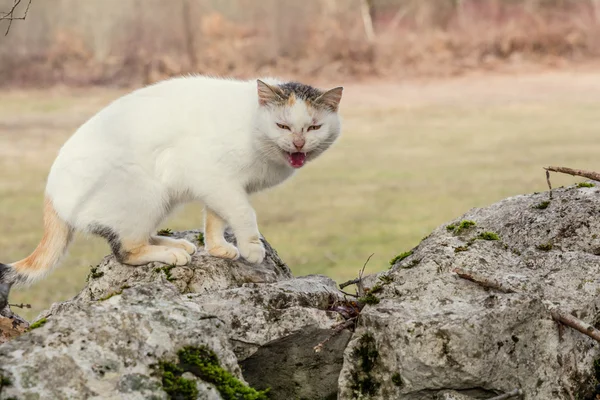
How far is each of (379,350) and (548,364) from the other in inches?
28.1

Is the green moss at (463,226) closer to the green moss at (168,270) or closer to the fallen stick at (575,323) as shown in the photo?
the fallen stick at (575,323)

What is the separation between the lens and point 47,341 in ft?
8.93

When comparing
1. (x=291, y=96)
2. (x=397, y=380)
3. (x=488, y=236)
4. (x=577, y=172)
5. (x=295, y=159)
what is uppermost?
(x=291, y=96)

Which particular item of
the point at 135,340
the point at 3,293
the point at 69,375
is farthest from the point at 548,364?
the point at 3,293

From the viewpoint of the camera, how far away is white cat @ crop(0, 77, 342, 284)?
4547 mm

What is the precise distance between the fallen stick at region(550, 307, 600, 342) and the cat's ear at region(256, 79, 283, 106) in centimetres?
204

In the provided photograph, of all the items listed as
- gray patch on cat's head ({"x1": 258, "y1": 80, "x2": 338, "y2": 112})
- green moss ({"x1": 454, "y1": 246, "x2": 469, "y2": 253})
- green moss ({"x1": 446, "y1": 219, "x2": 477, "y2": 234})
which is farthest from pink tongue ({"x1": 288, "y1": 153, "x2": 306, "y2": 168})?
green moss ({"x1": 454, "y1": 246, "x2": 469, "y2": 253})

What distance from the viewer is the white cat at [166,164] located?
179 inches

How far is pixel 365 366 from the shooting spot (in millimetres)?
3203

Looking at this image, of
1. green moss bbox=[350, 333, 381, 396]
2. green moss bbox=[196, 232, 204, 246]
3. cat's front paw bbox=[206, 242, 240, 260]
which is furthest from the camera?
green moss bbox=[196, 232, 204, 246]

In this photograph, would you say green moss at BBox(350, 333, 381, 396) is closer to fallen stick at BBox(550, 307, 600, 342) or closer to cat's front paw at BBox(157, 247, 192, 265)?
fallen stick at BBox(550, 307, 600, 342)

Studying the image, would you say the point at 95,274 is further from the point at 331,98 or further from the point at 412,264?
the point at 412,264

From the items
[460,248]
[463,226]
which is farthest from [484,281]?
[463,226]

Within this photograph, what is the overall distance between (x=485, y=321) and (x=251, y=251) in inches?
76.3
